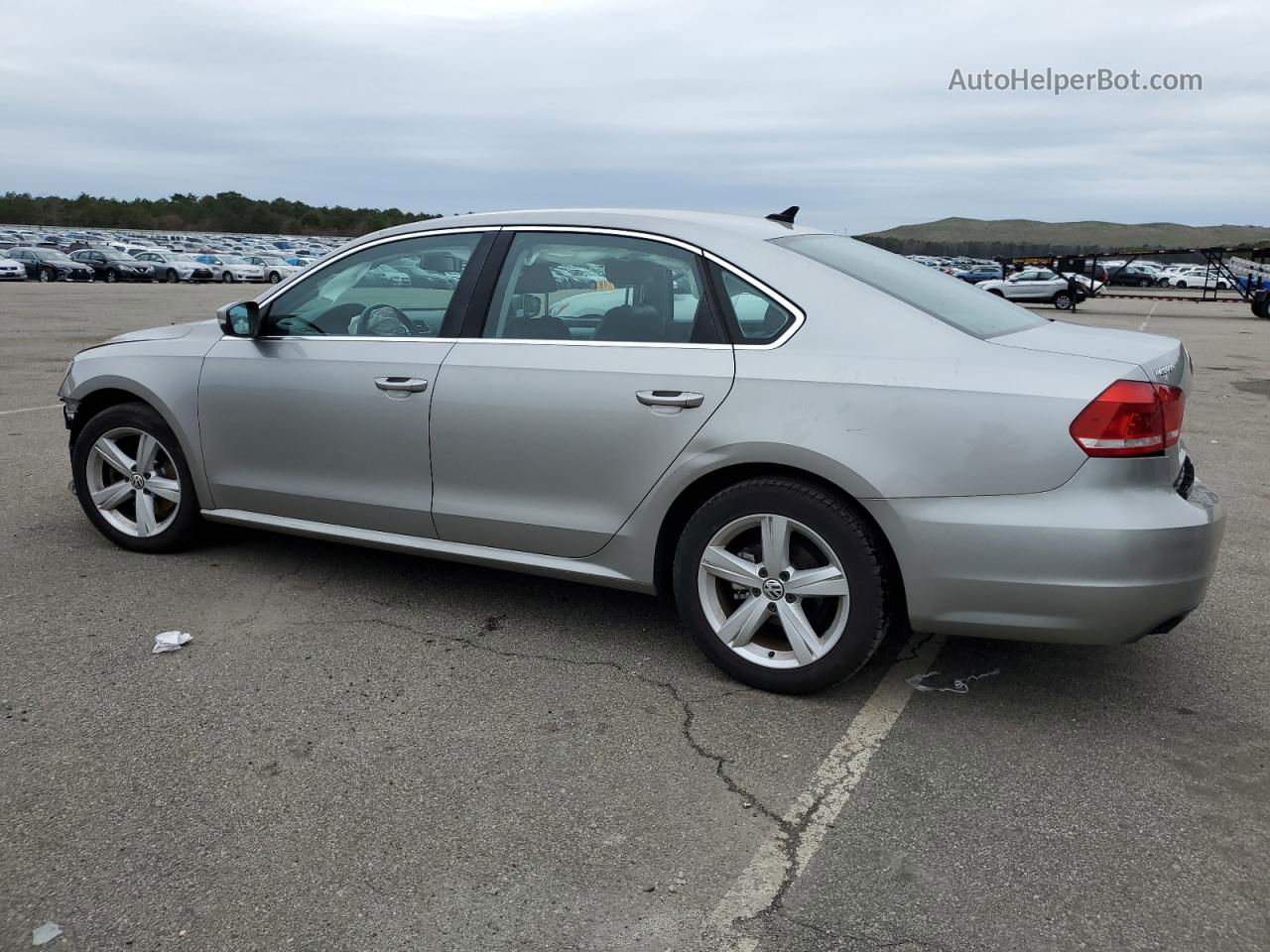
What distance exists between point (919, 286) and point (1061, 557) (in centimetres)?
126

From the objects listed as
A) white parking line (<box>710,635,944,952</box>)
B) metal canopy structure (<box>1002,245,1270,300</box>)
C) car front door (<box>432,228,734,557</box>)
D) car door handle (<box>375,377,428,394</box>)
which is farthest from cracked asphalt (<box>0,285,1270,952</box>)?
metal canopy structure (<box>1002,245,1270,300</box>)

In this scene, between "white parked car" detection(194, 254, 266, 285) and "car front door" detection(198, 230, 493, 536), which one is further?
"white parked car" detection(194, 254, 266, 285)

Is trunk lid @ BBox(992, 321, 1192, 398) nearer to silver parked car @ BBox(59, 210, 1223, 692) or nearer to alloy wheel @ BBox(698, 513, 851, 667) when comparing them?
silver parked car @ BBox(59, 210, 1223, 692)

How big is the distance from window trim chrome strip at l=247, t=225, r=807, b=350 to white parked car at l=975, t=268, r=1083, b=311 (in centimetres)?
3483

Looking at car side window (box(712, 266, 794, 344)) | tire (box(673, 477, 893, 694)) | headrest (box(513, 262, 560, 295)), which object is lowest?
tire (box(673, 477, 893, 694))

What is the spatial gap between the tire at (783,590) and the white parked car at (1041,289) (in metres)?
35.3

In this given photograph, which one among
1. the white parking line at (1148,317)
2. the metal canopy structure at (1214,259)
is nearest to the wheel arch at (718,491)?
the white parking line at (1148,317)

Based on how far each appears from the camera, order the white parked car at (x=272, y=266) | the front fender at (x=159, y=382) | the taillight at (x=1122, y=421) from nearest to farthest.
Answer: the taillight at (x=1122, y=421) → the front fender at (x=159, y=382) → the white parked car at (x=272, y=266)

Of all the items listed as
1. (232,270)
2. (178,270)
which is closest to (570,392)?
(178,270)

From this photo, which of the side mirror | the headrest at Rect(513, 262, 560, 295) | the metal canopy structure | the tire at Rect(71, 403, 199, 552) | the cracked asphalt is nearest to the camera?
the cracked asphalt

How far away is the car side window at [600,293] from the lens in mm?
3805

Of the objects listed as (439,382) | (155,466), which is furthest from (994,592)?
(155,466)

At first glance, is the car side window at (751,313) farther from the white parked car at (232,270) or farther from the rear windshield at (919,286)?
the white parked car at (232,270)

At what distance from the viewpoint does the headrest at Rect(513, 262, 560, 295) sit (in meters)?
4.11
